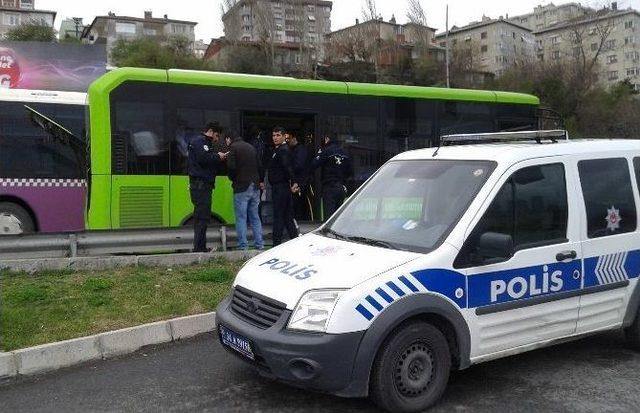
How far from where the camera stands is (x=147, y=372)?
518 cm

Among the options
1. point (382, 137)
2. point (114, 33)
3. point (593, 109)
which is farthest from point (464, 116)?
point (114, 33)

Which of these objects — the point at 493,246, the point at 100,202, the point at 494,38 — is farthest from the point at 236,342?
the point at 494,38

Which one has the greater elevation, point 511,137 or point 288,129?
point 288,129

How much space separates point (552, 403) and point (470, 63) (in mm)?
59334

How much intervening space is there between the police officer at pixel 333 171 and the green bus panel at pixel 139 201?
8.52ft

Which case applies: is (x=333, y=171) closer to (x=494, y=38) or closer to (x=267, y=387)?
(x=267, y=387)

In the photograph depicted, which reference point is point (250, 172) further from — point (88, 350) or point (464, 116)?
point (464, 116)

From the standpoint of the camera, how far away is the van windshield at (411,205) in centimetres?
456

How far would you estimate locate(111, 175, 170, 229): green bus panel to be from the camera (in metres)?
9.59

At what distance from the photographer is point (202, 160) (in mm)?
8977

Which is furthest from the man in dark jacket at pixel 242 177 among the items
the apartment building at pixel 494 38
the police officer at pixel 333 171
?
the apartment building at pixel 494 38

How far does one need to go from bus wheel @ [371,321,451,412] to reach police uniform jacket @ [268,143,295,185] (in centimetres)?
586

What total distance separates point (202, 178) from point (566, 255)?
18.9 feet

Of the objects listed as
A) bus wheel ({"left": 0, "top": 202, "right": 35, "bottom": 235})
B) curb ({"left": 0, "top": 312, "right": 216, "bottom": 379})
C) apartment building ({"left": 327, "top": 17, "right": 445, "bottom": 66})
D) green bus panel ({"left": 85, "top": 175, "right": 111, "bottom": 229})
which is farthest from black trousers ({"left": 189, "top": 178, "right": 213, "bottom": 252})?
apartment building ({"left": 327, "top": 17, "right": 445, "bottom": 66})
